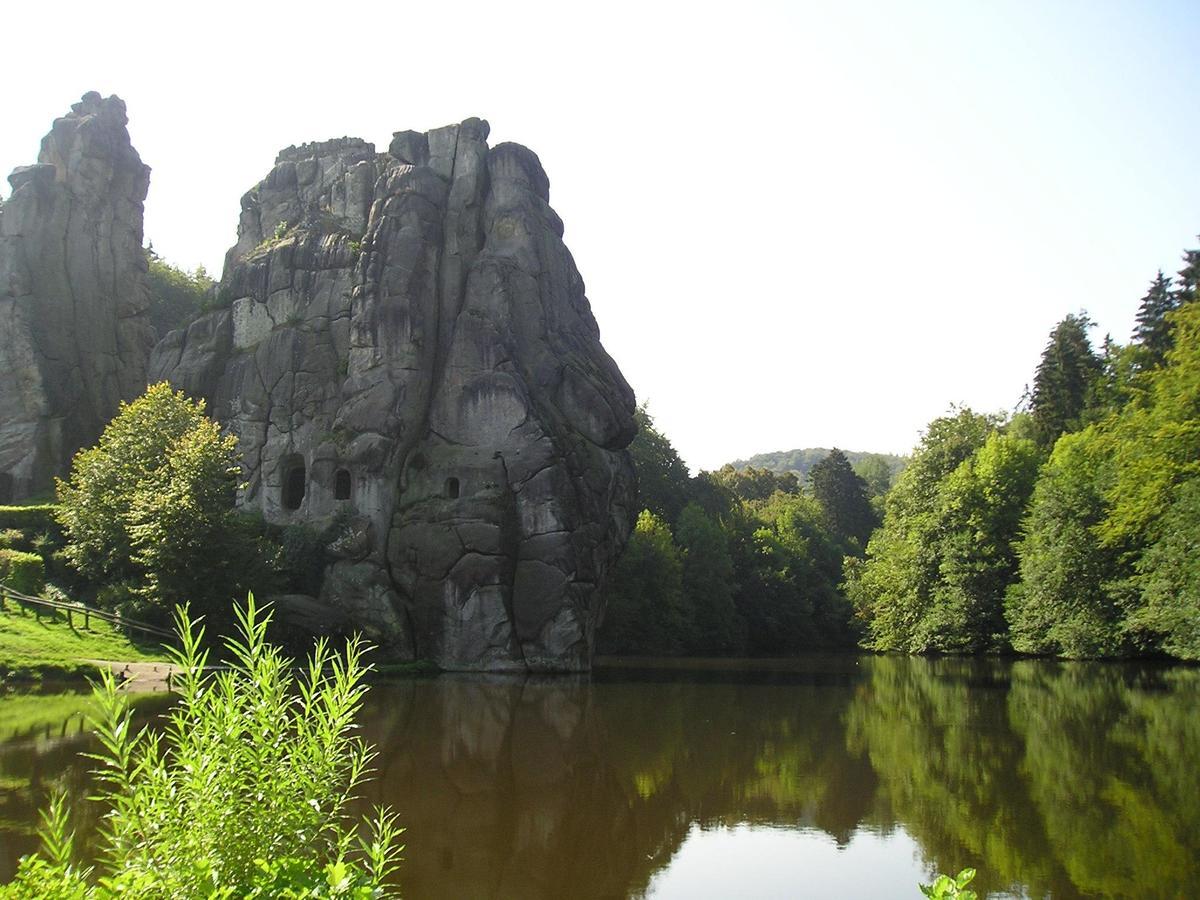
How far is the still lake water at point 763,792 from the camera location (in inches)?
517

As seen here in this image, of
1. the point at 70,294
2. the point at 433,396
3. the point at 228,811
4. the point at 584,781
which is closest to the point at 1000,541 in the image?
the point at 433,396

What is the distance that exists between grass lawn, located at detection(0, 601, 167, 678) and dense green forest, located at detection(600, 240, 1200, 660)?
31990 mm

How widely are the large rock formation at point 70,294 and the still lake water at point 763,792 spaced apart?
1189 inches

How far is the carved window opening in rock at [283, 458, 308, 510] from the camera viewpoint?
47344 millimetres

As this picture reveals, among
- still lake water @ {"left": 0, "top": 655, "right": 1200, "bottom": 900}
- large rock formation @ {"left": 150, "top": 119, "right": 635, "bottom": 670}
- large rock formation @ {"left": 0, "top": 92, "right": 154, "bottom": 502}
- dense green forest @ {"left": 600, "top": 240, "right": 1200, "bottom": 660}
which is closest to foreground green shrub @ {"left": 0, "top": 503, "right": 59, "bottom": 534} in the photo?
large rock formation @ {"left": 150, "top": 119, "right": 635, "bottom": 670}

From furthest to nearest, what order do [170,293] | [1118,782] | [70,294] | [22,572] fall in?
[170,293]
[70,294]
[22,572]
[1118,782]

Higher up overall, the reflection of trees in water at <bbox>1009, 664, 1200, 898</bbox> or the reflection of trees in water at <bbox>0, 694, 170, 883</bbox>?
the reflection of trees in water at <bbox>1009, 664, 1200, 898</bbox>

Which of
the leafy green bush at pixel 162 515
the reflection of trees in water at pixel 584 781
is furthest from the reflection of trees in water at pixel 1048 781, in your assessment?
the leafy green bush at pixel 162 515

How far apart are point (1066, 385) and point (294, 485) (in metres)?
49.3

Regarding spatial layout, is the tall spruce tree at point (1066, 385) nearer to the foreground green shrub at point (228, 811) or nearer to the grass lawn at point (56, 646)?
the grass lawn at point (56, 646)

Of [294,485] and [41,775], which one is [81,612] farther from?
[41,775]

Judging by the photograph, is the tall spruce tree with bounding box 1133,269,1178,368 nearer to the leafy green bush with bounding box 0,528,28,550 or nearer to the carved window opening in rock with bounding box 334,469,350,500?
the carved window opening in rock with bounding box 334,469,350,500

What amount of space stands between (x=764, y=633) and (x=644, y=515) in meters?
17.8

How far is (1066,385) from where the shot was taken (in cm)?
6662
